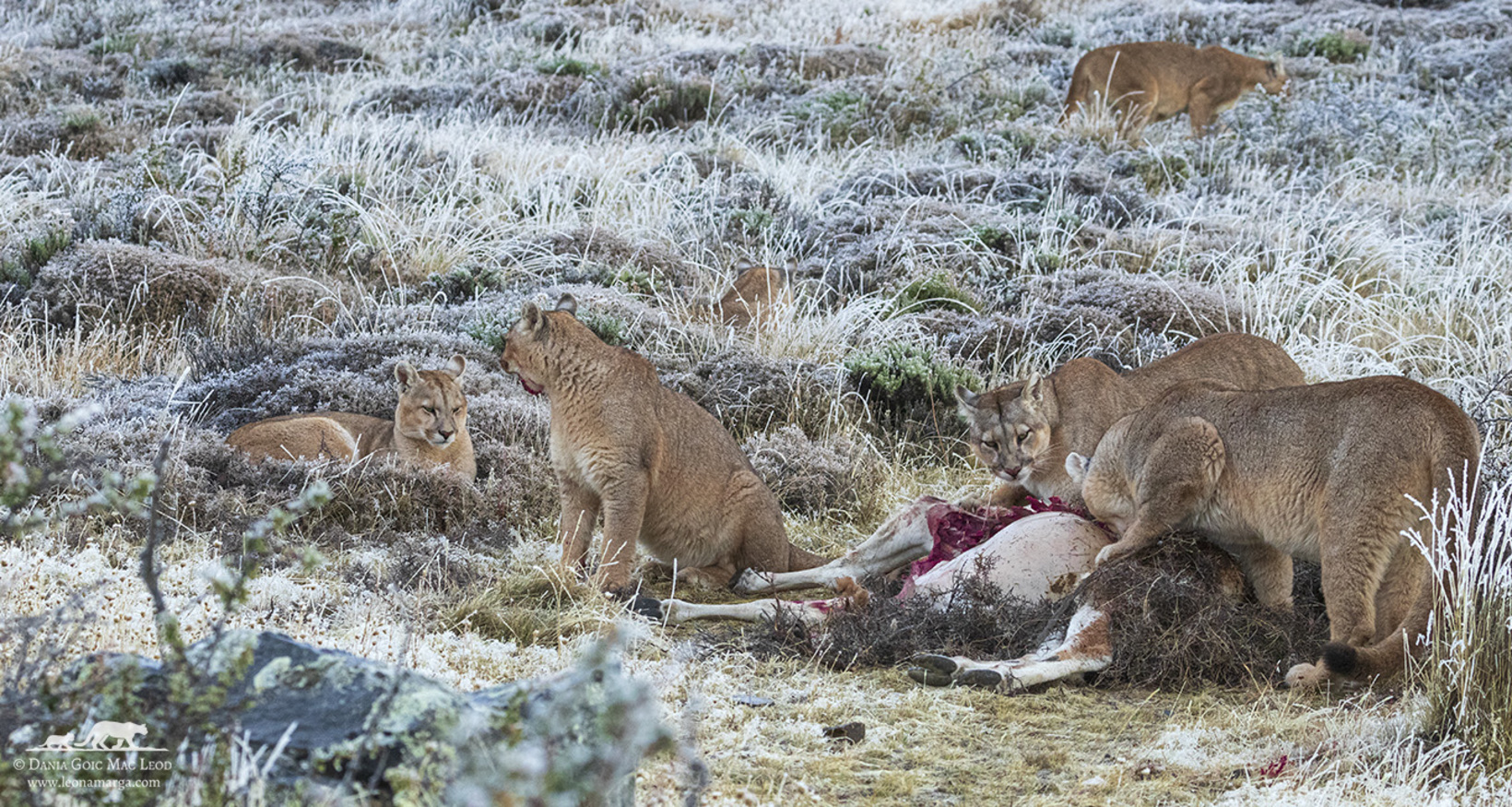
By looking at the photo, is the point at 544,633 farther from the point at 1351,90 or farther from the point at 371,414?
the point at 1351,90

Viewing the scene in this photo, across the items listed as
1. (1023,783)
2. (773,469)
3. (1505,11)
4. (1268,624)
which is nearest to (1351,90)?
(1505,11)

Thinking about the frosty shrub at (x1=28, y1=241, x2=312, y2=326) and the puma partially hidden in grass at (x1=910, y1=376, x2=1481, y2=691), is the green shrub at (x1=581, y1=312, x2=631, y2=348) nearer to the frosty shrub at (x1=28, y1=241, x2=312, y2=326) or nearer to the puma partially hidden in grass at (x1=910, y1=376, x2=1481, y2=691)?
the frosty shrub at (x1=28, y1=241, x2=312, y2=326)

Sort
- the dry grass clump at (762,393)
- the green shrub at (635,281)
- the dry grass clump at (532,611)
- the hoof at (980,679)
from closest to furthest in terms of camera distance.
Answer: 1. the hoof at (980,679)
2. the dry grass clump at (532,611)
3. the dry grass clump at (762,393)
4. the green shrub at (635,281)

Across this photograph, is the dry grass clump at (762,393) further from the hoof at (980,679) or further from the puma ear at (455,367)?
the hoof at (980,679)

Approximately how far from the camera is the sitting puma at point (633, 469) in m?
6.81

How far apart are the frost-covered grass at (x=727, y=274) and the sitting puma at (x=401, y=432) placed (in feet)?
1.00

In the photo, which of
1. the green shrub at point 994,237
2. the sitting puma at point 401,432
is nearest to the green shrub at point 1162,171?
the green shrub at point 994,237

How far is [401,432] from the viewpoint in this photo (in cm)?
841

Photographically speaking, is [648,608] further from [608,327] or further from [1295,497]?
[608,327]

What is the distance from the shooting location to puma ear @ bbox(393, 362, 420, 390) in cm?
843

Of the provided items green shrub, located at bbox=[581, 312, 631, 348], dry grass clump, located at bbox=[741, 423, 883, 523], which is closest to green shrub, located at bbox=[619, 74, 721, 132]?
green shrub, located at bbox=[581, 312, 631, 348]

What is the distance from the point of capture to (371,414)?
9398 mm

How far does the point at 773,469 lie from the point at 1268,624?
3.54 metres

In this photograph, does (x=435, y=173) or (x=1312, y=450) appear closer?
(x=1312, y=450)
